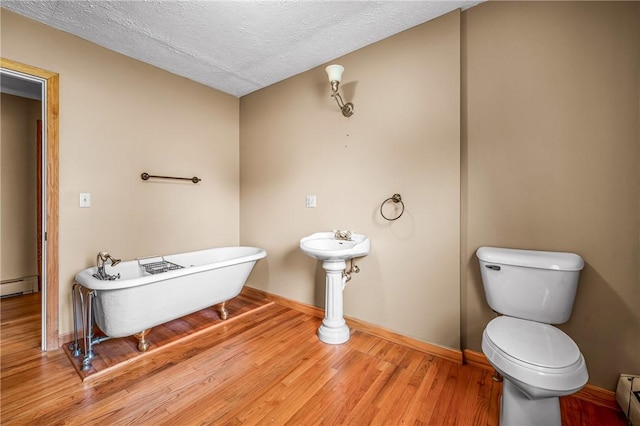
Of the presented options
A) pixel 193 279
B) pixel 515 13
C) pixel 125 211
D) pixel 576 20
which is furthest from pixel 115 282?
pixel 576 20

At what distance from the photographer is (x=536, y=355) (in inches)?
43.6

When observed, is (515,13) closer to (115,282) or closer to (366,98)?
A: (366,98)

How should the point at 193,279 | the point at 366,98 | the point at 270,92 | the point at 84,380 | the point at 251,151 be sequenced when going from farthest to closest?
the point at 251,151
the point at 270,92
the point at 366,98
the point at 193,279
the point at 84,380

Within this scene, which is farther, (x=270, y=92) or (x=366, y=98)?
(x=270, y=92)

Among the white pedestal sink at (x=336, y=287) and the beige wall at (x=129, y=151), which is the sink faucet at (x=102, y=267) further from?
the white pedestal sink at (x=336, y=287)

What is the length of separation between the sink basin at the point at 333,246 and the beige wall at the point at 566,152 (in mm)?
709

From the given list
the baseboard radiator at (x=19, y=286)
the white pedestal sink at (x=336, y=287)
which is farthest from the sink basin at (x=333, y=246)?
the baseboard radiator at (x=19, y=286)

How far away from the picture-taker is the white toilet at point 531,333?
1053 millimetres

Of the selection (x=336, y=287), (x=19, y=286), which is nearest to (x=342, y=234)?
(x=336, y=287)

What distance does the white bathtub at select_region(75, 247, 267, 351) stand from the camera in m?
1.67

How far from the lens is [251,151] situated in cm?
312

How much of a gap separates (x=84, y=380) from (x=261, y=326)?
1.15m

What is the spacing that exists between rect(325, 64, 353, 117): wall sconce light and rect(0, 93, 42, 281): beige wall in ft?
11.4

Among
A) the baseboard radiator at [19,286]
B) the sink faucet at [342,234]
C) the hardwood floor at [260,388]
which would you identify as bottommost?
the hardwood floor at [260,388]
